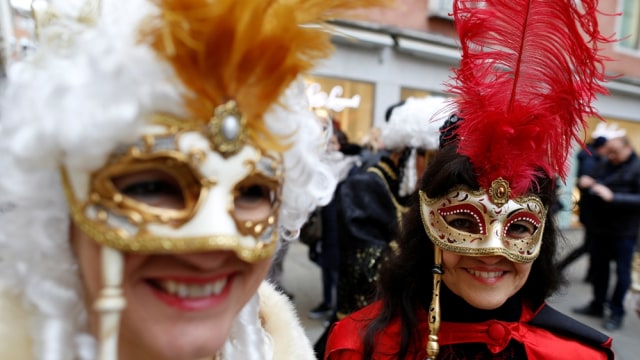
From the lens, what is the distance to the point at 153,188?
913 mm

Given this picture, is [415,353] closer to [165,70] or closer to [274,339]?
[274,339]

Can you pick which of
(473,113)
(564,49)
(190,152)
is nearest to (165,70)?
(190,152)

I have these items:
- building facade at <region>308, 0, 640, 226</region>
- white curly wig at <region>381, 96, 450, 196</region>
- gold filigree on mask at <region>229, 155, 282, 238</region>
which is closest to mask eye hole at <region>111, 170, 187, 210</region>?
gold filigree on mask at <region>229, 155, 282, 238</region>

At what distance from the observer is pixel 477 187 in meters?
1.58

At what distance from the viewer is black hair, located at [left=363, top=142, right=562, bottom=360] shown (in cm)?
162

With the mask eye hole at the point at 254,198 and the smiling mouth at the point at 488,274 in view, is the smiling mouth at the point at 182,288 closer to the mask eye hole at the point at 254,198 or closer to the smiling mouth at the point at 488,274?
the mask eye hole at the point at 254,198

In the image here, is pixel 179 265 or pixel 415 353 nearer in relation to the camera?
pixel 179 265

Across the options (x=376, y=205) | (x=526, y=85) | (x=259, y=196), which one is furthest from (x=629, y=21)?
(x=259, y=196)

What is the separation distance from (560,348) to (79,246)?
1.47 meters

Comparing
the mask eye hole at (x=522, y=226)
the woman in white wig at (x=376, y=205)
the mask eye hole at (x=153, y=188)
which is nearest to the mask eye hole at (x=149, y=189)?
the mask eye hole at (x=153, y=188)

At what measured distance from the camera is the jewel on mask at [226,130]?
90 centimetres

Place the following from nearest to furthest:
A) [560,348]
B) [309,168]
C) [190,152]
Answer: [190,152]
[309,168]
[560,348]

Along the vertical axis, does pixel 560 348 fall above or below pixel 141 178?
below

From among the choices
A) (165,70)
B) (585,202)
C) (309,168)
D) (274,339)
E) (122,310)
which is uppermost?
(165,70)
